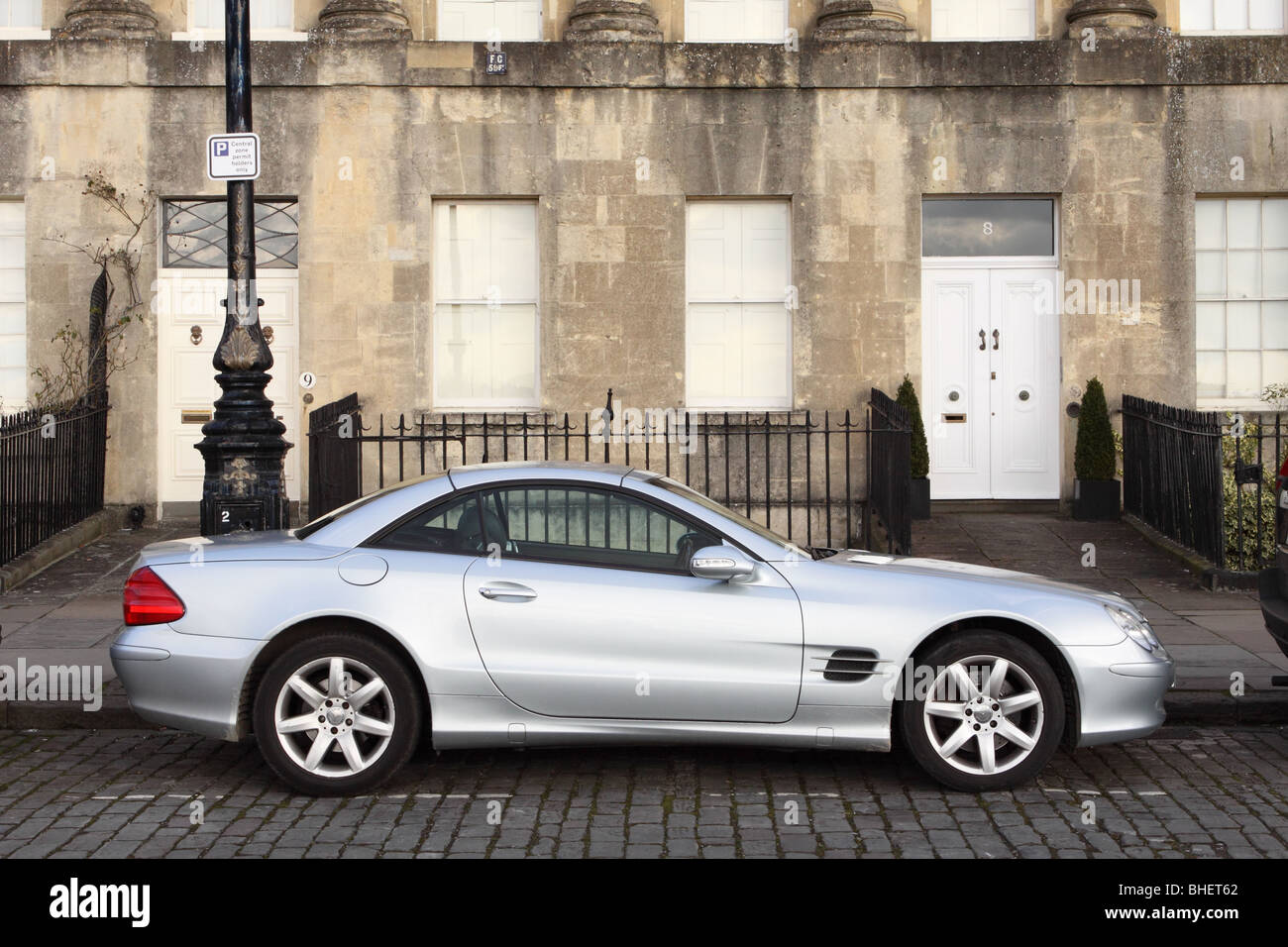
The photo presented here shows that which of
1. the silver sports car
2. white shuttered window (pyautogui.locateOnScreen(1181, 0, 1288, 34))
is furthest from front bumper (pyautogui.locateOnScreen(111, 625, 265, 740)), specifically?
white shuttered window (pyautogui.locateOnScreen(1181, 0, 1288, 34))

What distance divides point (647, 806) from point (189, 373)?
10.2m

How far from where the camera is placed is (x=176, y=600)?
6453 millimetres

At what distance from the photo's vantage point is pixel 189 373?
14922mm

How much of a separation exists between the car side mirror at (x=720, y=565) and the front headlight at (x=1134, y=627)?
5.60 feet

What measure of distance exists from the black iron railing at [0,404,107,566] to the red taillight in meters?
6.01

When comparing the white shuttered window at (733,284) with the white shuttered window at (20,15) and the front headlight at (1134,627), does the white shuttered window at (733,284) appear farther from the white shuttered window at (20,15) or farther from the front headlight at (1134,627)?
the front headlight at (1134,627)

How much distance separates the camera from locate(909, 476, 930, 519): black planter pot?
567 inches

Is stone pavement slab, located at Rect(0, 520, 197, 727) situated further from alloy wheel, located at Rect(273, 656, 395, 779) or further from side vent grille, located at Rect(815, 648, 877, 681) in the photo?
side vent grille, located at Rect(815, 648, 877, 681)

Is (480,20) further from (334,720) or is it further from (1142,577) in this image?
(334,720)

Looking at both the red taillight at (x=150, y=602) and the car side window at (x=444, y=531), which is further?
the car side window at (x=444, y=531)

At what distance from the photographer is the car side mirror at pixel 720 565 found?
248 inches

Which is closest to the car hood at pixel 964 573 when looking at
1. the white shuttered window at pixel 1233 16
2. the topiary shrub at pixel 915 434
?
the topiary shrub at pixel 915 434

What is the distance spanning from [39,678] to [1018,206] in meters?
10.9
